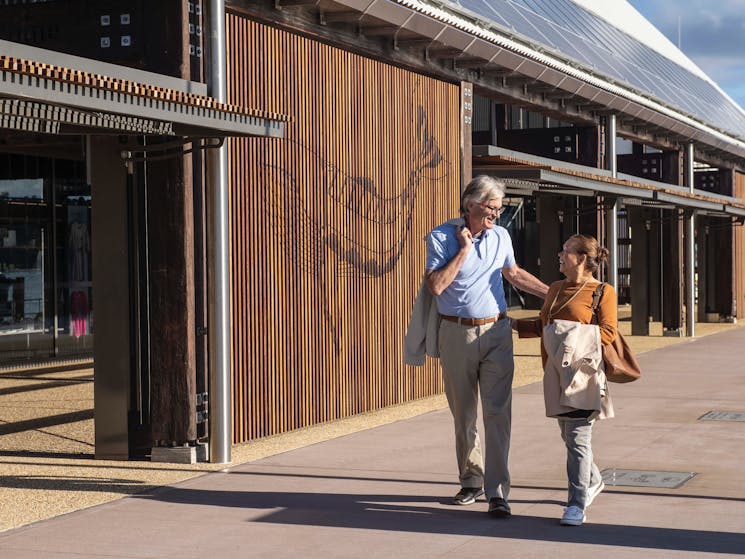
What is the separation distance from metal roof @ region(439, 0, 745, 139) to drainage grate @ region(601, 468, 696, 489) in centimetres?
860

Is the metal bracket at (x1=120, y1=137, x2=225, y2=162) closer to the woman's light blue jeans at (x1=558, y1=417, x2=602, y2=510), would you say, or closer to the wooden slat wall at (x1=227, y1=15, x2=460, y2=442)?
the wooden slat wall at (x1=227, y1=15, x2=460, y2=442)

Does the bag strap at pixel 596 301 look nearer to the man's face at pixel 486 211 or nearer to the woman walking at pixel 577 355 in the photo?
the woman walking at pixel 577 355

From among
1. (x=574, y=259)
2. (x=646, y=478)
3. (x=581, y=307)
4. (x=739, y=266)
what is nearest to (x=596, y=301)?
(x=581, y=307)

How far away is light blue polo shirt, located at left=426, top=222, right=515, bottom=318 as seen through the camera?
23.7ft

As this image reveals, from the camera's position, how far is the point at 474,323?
723 cm

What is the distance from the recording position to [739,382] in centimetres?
1512

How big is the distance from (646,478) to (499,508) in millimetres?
1682

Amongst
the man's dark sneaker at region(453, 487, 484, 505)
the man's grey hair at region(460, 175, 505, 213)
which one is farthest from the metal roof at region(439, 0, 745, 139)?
the man's dark sneaker at region(453, 487, 484, 505)

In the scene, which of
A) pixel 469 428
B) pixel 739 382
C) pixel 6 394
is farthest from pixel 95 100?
pixel 739 382

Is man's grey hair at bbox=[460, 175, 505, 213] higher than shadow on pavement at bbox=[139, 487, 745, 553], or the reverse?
man's grey hair at bbox=[460, 175, 505, 213]

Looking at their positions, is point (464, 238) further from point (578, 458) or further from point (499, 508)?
point (499, 508)

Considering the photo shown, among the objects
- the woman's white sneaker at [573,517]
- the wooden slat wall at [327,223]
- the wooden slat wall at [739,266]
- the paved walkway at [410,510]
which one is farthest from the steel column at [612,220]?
the woman's white sneaker at [573,517]

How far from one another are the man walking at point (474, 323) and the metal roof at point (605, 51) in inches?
354

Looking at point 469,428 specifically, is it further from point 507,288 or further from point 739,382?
point 507,288
